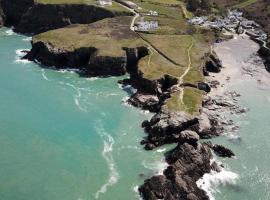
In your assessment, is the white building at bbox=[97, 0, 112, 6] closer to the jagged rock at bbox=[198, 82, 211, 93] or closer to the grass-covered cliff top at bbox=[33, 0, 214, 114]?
the grass-covered cliff top at bbox=[33, 0, 214, 114]

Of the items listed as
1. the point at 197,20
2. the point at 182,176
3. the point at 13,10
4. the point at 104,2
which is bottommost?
A: the point at 13,10

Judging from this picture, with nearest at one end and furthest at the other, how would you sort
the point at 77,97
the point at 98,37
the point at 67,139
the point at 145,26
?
the point at 67,139 < the point at 77,97 < the point at 98,37 < the point at 145,26

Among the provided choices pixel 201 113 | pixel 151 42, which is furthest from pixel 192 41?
pixel 201 113

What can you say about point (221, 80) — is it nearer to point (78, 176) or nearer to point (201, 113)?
point (201, 113)

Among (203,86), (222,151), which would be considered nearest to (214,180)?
(222,151)

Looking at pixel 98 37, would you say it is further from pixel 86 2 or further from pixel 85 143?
pixel 85 143

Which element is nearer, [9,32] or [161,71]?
[161,71]
